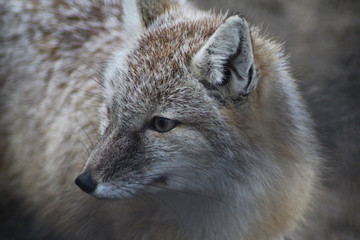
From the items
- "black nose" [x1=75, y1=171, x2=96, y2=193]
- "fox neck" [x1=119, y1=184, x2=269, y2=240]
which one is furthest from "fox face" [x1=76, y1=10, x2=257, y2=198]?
"fox neck" [x1=119, y1=184, x2=269, y2=240]

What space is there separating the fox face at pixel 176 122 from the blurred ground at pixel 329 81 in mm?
1704

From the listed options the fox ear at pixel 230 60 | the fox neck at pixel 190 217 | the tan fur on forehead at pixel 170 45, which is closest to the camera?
the fox ear at pixel 230 60

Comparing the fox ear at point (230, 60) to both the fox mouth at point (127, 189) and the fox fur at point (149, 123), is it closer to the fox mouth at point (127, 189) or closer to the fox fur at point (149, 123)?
the fox fur at point (149, 123)

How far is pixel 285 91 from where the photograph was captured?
367 centimetres

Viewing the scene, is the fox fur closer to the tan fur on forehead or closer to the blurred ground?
the tan fur on forehead

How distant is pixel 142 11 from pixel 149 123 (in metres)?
1.14

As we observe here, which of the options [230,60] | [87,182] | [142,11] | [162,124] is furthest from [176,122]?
[142,11]

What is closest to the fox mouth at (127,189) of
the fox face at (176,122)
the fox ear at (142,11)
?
the fox face at (176,122)

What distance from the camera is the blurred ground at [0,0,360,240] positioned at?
5.28m

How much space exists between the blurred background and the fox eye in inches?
84.0

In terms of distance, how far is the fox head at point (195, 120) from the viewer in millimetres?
3154

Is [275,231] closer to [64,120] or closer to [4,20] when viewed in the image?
[64,120]

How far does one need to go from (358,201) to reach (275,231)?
6.41ft

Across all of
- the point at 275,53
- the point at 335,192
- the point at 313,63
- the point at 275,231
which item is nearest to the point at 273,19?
the point at 313,63
